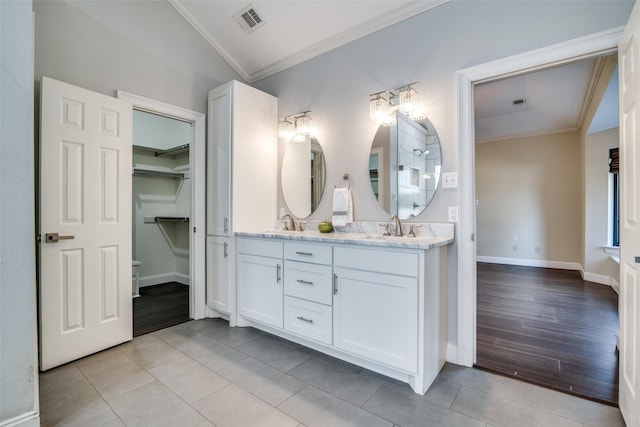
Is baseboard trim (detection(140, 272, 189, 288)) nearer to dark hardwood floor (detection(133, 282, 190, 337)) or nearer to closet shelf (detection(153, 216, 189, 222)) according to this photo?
dark hardwood floor (detection(133, 282, 190, 337))

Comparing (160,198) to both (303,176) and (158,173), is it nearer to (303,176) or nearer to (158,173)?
(158,173)

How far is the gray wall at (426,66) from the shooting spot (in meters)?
1.88

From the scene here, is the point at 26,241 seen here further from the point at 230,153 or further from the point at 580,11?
the point at 580,11

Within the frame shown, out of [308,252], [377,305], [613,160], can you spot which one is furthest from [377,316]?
[613,160]

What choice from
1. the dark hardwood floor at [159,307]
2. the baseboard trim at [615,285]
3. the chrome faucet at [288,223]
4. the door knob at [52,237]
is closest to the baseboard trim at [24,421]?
the door knob at [52,237]

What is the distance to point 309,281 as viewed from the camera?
2.27 meters

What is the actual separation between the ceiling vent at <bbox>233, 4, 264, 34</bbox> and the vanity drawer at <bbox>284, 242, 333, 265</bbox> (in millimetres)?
2209

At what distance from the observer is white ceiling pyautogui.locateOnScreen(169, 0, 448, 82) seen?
8.23ft

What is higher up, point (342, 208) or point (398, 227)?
point (342, 208)

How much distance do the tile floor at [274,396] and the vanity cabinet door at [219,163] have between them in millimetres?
1248

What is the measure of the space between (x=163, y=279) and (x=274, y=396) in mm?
3445

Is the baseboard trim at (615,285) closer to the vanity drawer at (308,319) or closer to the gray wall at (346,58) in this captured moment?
the gray wall at (346,58)

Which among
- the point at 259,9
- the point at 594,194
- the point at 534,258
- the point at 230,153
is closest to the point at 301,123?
the point at 230,153

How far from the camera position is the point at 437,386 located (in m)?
1.89
